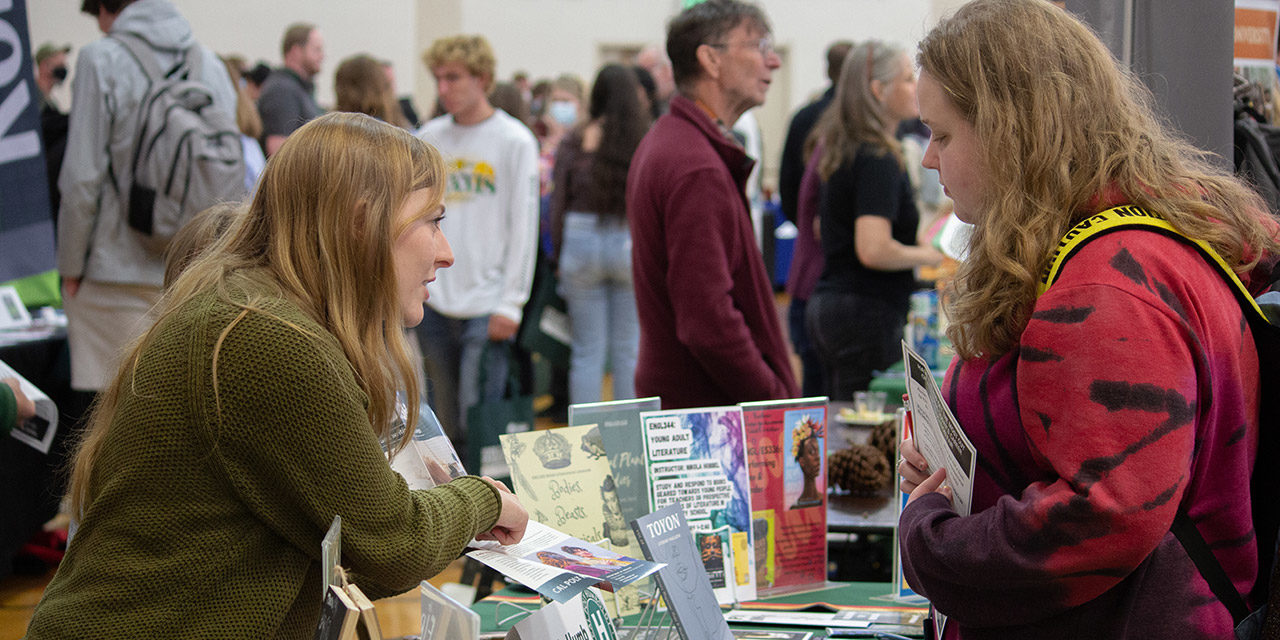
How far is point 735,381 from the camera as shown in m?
2.59

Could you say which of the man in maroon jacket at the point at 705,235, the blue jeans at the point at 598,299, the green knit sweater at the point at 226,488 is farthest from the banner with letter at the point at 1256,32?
the blue jeans at the point at 598,299

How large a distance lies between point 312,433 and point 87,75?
2547 mm

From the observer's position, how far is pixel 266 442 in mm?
1146

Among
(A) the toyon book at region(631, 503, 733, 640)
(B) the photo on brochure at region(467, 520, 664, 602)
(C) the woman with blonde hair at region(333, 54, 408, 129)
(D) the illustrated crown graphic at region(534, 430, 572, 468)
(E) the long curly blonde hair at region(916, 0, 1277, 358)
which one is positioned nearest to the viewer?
(E) the long curly blonde hair at region(916, 0, 1277, 358)

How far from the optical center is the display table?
1.82 meters

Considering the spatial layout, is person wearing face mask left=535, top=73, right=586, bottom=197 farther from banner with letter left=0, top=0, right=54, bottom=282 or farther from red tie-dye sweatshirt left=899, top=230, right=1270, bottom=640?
red tie-dye sweatshirt left=899, top=230, right=1270, bottom=640

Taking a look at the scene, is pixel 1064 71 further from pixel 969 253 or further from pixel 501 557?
pixel 501 557

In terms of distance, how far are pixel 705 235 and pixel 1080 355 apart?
1.48 meters

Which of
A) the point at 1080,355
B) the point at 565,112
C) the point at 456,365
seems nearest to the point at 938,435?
the point at 1080,355

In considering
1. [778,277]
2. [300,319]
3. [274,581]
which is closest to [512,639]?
[274,581]

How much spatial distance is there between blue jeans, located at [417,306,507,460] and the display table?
230 centimetres

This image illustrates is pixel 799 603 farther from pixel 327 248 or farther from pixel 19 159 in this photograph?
pixel 19 159

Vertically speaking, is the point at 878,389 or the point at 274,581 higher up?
the point at 274,581

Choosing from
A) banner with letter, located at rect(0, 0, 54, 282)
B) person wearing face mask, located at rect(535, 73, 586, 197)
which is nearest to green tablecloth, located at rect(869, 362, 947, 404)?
banner with letter, located at rect(0, 0, 54, 282)
